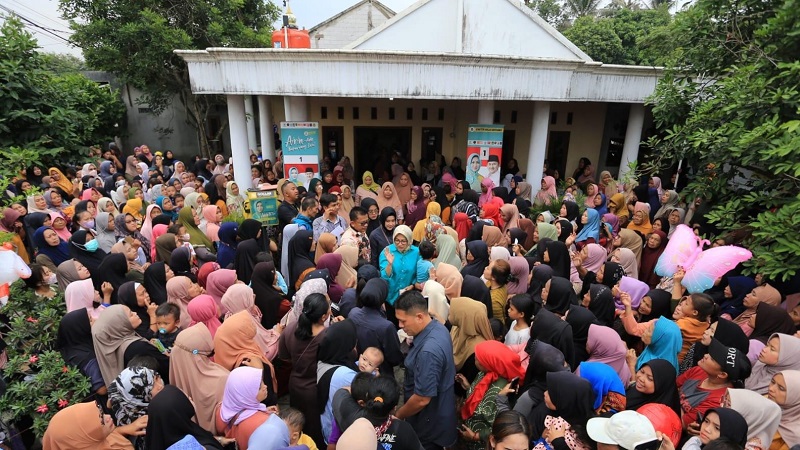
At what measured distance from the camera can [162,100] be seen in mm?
15148

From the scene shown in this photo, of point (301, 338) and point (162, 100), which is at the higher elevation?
point (162, 100)

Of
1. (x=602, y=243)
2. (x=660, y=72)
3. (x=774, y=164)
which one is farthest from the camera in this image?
(x=660, y=72)

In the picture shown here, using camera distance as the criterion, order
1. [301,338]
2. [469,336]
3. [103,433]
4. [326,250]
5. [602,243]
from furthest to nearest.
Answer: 1. [602,243]
2. [326,250]
3. [469,336]
4. [301,338]
5. [103,433]

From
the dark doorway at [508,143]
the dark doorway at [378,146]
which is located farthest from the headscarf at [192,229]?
the dark doorway at [508,143]

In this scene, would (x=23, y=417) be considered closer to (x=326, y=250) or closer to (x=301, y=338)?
(x=301, y=338)

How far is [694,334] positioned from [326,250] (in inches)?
151

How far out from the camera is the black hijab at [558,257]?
5066mm

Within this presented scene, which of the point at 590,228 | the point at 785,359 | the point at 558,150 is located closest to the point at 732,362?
the point at 785,359

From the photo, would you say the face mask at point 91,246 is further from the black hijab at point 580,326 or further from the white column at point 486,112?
the white column at point 486,112

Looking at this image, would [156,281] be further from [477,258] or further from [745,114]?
[745,114]

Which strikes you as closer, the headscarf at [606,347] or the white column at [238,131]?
the headscarf at [606,347]

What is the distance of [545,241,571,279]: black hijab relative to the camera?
5066 mm

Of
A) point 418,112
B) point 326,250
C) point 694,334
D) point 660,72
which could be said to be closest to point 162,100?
point 418,112

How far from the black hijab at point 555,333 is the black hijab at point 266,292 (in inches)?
104
